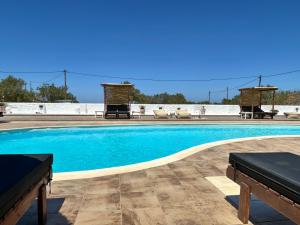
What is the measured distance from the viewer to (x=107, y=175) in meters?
4.43

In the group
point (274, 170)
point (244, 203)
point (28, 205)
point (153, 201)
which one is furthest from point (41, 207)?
point (274, 170)

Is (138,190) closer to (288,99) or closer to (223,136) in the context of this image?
(223,136)

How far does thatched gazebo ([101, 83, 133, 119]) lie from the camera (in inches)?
716

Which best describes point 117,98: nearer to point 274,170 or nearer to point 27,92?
point 274,170

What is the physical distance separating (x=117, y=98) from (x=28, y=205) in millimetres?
16641

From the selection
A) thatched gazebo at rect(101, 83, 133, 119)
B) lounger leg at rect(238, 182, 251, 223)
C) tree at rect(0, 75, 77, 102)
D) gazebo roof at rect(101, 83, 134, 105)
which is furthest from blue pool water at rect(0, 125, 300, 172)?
tree at rect(0, 75, 77, 102)

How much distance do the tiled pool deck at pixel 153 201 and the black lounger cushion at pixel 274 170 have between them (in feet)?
2.33

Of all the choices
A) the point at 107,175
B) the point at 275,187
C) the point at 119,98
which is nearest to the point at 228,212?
the point at 275,187

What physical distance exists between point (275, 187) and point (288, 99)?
2308 inches

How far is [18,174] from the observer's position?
1984 mm

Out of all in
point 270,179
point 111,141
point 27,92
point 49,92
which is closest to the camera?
point 270,179

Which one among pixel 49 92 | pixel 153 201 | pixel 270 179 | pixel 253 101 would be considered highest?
pixel 49 92

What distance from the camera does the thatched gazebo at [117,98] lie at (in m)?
18.2

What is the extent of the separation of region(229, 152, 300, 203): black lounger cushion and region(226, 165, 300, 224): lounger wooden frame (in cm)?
5
